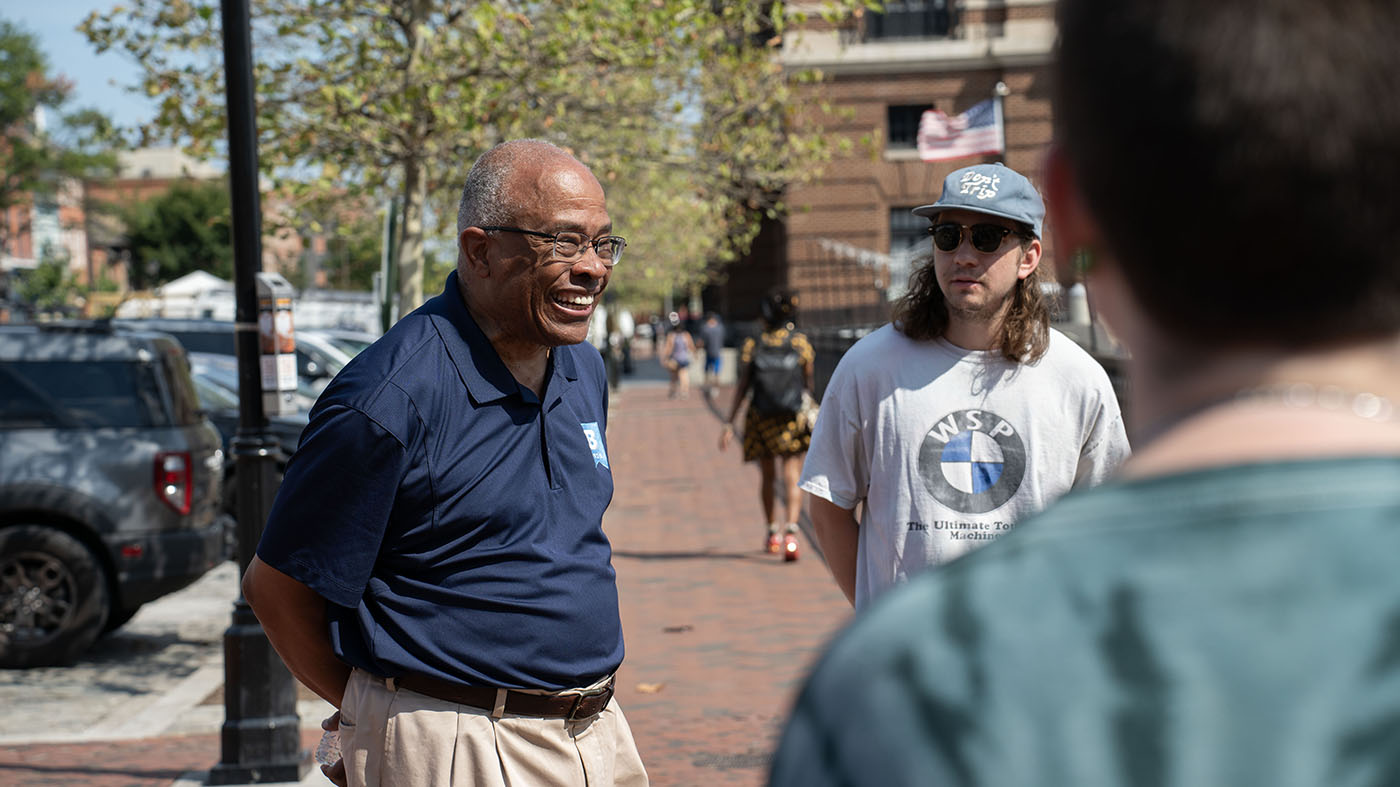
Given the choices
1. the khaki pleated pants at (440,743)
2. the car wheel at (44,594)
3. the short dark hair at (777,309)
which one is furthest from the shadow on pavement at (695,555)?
the khaki pleated pants at (440,743)

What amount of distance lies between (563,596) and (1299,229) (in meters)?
2.22

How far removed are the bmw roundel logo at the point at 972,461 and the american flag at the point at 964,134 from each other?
41.4 ft

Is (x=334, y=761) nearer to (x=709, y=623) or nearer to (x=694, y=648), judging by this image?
(x=694, y=648)

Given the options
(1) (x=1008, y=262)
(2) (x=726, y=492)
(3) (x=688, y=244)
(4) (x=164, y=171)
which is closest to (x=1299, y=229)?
(1) (x=1008, y=262)

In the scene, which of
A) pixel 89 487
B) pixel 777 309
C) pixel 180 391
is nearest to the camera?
pixel 89 487

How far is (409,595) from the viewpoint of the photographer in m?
2.87

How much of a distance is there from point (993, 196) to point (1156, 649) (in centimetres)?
267

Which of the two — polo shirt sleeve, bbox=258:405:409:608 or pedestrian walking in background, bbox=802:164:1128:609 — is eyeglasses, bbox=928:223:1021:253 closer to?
pedestrian walking in background, bbox=802:164:1128:609

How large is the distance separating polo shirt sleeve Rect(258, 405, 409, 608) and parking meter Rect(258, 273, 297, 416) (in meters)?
3.69

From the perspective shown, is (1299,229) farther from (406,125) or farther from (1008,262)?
(406,125)

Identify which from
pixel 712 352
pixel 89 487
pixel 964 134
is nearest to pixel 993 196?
pixel 89 487

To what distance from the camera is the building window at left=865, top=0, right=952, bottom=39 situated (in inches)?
1266

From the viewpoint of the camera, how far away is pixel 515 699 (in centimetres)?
294

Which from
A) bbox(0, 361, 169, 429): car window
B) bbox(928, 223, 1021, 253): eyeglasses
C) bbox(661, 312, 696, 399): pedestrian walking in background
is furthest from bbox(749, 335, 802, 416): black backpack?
bbox(661, 312, 696, 399): pedestrian walking in background
